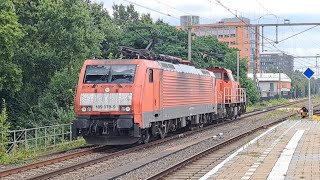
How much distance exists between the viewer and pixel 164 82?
22062 millimetres

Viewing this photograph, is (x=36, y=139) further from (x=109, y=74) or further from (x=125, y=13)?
(x=125, y=13)

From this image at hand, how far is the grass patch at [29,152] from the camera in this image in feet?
55.2

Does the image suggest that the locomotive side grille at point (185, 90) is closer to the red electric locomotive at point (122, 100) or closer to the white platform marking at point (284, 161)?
the red electric locomotive at point (122, 100)

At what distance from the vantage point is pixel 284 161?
14.6 metres

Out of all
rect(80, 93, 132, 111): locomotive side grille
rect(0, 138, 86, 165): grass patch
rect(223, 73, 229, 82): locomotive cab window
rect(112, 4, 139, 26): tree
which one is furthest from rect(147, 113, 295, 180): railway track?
rect(112, 4, 139, 26): tree

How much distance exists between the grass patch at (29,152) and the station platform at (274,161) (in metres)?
6.41

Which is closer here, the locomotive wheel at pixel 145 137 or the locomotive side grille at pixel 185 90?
the locomotive wheel at pixel 145 137

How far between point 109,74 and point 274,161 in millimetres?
7641

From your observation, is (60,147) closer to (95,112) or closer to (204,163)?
(95,112)

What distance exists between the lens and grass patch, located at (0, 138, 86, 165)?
16812 millimetres

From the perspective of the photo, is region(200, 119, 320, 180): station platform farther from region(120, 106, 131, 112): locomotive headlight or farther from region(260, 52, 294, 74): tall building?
region(260, 52, 294, 74): tall building

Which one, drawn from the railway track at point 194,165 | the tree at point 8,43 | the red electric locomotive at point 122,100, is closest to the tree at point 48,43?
the tree at point 8,43

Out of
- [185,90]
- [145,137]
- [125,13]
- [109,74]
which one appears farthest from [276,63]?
[109,74]

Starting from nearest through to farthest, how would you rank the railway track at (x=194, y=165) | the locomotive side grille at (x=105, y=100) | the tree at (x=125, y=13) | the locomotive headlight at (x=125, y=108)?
the railway track at (x=194, y=165)
the locomotive headlight at (x=125, y=108)
the locomotive side grille at (x=105, y=100)
the tree at (x=125, y=13)
